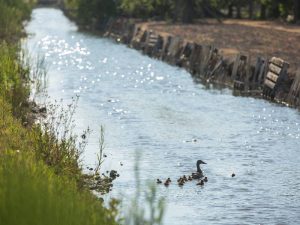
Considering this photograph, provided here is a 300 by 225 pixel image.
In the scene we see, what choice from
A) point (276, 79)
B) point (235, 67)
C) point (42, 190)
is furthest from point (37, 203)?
point (235, 67)

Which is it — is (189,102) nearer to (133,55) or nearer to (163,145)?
(163,145)

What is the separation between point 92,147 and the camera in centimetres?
2159

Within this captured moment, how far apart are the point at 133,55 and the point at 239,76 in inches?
747

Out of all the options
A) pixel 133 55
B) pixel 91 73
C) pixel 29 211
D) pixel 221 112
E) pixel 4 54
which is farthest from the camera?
pixel 133 55

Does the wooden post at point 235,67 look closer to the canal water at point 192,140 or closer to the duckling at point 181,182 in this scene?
the canal water at point 192,140

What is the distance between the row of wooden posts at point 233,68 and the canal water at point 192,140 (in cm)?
79

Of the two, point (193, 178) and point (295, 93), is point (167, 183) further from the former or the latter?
point (295, 93)

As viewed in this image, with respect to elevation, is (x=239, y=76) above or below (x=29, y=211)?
below

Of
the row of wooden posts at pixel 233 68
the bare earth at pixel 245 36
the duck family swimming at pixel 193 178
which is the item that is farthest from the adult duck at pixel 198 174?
the bare earth at pixel 245 36

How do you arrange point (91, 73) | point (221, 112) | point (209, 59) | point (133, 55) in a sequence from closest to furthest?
point (221, 112) < point (209, 59) < point (91, 73) < point (133, 55)

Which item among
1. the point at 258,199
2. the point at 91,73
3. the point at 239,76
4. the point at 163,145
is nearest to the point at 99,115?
the point at 163,145

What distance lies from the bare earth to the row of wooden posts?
1.71 meters

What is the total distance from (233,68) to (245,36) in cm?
1751

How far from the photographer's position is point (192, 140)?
2348 centimetres
